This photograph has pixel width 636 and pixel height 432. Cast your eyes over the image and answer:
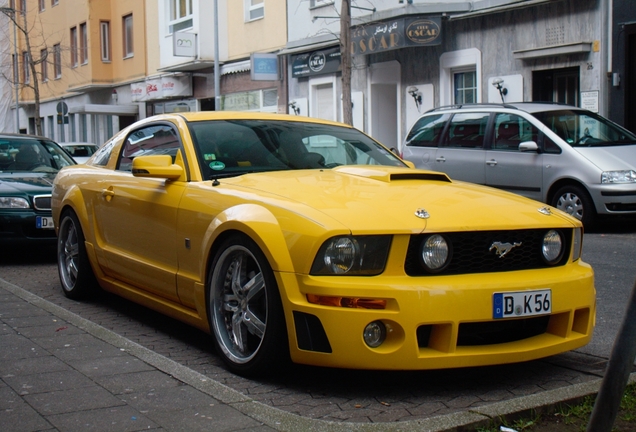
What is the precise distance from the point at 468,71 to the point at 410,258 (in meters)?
17.5

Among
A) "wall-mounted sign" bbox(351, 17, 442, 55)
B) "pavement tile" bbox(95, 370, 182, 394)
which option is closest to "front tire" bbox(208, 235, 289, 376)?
"pavement tile" bbox(95, 370, 182, 394)

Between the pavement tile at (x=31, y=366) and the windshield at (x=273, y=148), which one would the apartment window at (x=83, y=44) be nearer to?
the windshield at (x=273, y=148)

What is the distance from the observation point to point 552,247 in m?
4.57

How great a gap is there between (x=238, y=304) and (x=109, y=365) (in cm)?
74

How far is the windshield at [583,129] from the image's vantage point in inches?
507

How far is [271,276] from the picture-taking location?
14.2 ft

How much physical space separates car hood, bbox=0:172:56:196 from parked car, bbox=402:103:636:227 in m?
6.60

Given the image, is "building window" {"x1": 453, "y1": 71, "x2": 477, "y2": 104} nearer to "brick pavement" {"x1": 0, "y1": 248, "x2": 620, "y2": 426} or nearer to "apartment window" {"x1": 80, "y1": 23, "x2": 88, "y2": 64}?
"brick pavement" {"x1": 0, "y1": 248, "x2": 620, "y2": 426}

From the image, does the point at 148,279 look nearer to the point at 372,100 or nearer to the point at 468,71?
the point at 468,71

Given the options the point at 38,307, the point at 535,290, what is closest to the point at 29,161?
the point at 38,307

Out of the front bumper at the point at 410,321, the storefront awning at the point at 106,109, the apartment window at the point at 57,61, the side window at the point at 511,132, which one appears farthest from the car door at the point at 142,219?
the apartment window at the point at 57,61

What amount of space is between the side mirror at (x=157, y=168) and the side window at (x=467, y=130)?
30.0 feet

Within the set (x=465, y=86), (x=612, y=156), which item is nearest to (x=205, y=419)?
(x=612, y=156)

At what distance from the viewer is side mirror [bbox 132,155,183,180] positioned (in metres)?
5.45
